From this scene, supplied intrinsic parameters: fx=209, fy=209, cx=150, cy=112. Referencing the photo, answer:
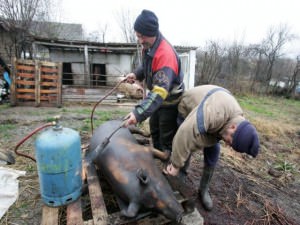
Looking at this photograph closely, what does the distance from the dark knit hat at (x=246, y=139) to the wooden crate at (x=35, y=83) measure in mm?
5718

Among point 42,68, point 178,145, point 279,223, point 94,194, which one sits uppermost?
point 42,68

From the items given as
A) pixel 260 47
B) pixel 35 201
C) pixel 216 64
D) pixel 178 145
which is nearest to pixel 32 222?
pixel 35 201

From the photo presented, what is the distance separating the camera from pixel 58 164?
4.91ft

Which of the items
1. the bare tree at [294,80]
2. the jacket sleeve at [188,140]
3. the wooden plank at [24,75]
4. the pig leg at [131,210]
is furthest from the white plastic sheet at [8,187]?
the bare tree at [294,80]

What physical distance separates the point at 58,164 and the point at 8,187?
1.13 metres

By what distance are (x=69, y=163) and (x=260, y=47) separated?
53.0ft

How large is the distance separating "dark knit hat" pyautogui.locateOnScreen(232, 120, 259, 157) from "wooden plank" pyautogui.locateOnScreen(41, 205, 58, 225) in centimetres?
138

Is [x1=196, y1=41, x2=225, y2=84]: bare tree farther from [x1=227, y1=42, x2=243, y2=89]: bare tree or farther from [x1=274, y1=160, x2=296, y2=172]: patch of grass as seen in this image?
[x1=274, y1=160, x2=296, y2=172]: patch of grass

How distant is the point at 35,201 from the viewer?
6.80 ft

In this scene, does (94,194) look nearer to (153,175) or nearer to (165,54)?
(153,175)

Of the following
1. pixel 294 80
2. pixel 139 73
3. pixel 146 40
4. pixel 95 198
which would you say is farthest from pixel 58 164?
pixel 294 80

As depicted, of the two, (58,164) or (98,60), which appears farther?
(98,60)

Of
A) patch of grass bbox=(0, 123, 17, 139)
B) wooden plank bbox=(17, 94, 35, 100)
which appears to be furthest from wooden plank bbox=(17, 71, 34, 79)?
patch of grass bbox=(0, 123, 17, 139)

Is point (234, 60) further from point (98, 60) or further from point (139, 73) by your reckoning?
point (139, 73)
